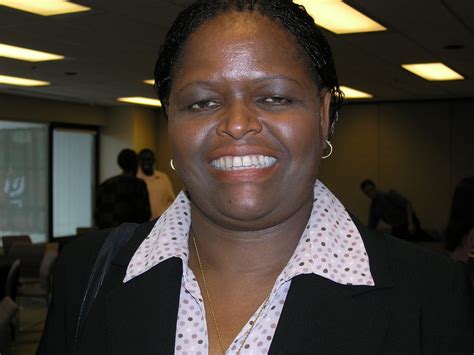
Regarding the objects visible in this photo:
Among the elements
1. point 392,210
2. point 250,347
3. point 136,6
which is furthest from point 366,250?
point 392,210

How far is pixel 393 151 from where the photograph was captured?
1277 centimetres

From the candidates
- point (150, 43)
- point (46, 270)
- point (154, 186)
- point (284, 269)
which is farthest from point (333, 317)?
point (154, 186)

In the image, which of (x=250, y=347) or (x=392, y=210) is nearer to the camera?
(x=250, y=347)

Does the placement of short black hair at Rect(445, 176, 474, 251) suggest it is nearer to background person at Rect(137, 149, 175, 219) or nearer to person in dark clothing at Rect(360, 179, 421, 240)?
background person at Rect(137, 149, 175, 219)

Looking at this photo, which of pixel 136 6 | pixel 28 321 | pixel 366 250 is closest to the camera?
pixel 366 250

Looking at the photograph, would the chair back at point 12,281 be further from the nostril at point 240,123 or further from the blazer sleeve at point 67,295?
the nostril at point 240,123

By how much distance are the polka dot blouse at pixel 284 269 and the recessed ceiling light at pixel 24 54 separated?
19.5ft

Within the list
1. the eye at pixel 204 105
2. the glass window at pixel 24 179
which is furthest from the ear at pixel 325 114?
the glass window at pixel 24 179

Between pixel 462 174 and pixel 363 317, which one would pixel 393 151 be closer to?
pixel 462 174

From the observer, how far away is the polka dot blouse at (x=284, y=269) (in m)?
1.24

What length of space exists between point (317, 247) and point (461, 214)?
3014mm

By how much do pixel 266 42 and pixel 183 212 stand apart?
51 cm

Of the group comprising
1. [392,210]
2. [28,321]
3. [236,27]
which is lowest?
[28,321]

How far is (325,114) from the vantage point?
1.33 meters
